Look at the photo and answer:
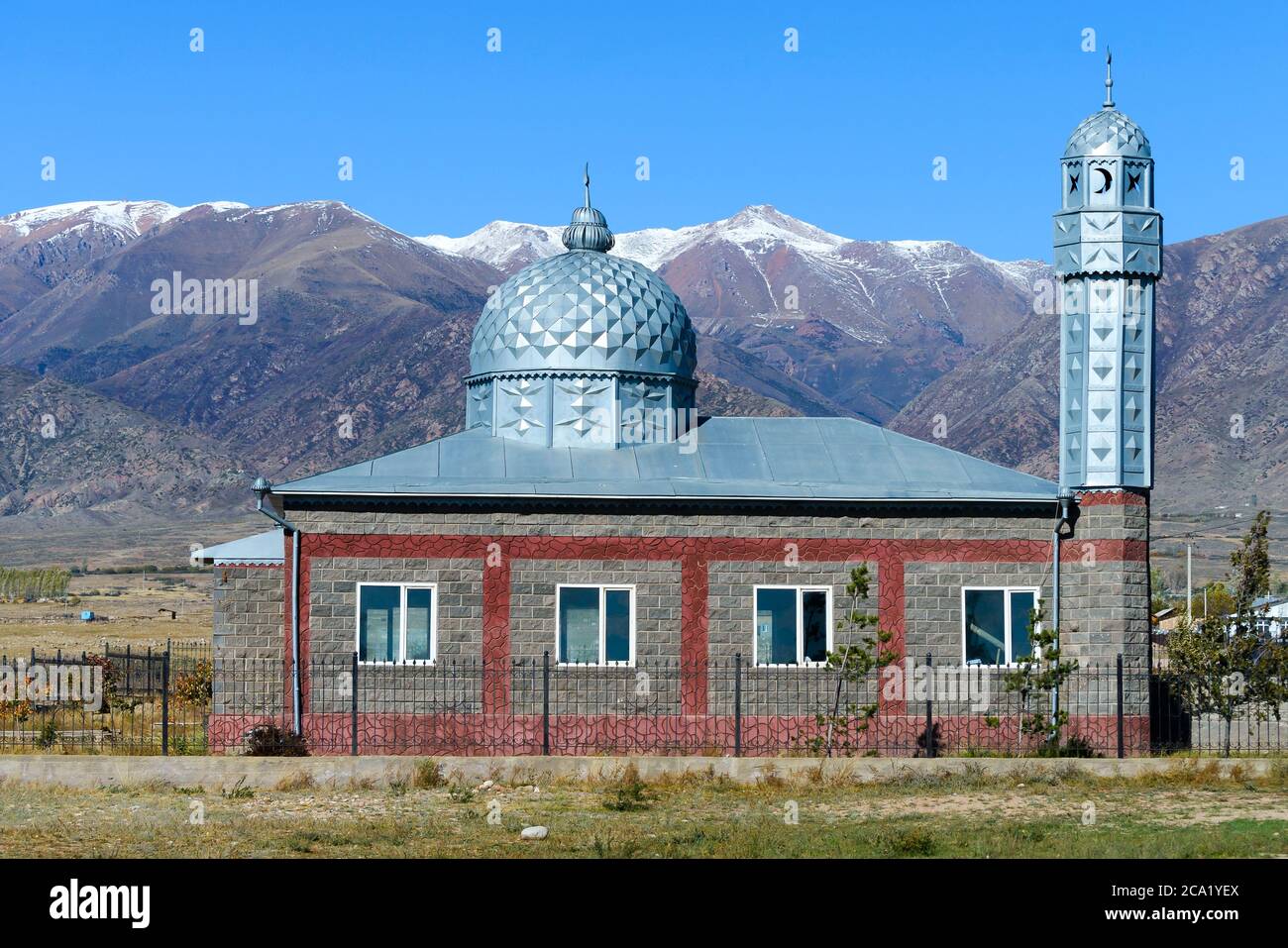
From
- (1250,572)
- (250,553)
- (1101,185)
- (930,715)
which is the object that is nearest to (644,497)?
(930,715)

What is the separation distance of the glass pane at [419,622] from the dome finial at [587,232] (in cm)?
866

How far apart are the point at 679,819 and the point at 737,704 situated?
4928 mm

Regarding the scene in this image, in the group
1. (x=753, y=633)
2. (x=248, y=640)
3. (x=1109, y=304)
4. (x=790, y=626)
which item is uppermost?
(x=1109, y=304)

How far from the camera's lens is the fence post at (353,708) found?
2553 centimetres

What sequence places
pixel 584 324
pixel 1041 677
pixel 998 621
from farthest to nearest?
1. pixel 584 324
2. pixel 998 621
3. pixel 1041 677

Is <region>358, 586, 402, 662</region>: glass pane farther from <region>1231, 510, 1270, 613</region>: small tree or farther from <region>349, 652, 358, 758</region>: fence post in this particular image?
<region>1231, 510, 1270, 613</region>: small tree

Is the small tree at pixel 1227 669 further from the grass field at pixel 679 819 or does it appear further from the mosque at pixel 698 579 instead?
the grass field at pixel 679 819

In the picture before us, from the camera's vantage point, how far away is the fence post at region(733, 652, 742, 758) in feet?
83.1

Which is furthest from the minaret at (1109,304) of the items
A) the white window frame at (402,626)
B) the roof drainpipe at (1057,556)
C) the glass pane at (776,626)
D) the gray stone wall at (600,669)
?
the white window frame at (402,626)

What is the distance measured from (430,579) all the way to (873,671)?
22.5 ft

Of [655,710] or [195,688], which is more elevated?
[655,710]

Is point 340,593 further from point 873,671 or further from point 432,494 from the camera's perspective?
point 873,671

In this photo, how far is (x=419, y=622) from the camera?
27531mm

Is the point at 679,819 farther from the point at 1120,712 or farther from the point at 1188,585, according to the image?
the point at 1188,585
